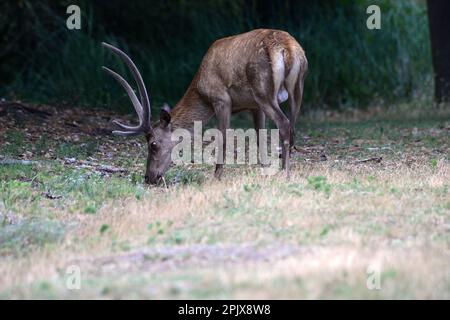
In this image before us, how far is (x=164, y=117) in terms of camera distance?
1011cm

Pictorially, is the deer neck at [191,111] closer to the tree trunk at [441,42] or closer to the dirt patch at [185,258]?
the dirt patch at [185,258]

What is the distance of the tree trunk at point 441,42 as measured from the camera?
1562 cm

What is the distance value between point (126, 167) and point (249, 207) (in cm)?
338

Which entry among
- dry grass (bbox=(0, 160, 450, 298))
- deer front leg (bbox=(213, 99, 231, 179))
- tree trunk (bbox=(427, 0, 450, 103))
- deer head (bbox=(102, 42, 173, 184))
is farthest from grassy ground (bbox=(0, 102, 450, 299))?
tree trunk (bbox=(427, 0, 450, 103))

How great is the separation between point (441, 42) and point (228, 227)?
31.6 ft

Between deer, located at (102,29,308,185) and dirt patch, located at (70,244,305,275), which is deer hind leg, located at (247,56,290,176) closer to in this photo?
deer, located at (102,29,308,185)

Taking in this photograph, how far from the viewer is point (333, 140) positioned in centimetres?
1297

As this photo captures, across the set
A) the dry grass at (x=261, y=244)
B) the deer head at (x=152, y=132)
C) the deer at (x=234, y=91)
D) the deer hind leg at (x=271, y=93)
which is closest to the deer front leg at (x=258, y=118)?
the deer at (x=234, y=91)

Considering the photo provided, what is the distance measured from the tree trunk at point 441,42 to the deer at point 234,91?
607cm

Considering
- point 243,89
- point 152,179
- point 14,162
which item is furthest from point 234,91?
point 14,162

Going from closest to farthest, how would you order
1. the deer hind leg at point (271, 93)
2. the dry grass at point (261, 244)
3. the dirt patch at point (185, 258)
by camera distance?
the dry grass at point (261, 244), the dirt patch at point (185, 258), the deer hind leg at point (271, 93)

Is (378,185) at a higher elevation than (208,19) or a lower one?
lower
